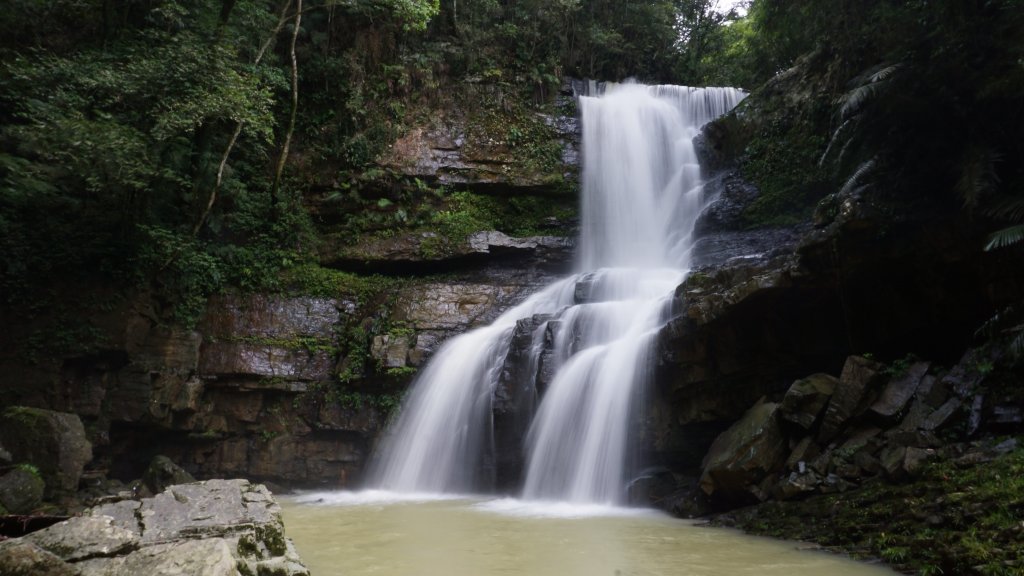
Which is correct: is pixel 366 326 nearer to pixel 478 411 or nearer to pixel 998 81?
pixel 478 411

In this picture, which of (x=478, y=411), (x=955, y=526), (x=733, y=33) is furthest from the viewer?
(x=733, y=33)

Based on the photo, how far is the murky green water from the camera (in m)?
5.37

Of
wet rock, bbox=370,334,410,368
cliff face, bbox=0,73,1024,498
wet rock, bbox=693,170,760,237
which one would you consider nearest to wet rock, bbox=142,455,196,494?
cliff face, bbox=0,73,1024,498

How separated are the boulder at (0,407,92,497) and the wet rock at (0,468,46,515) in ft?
3.00

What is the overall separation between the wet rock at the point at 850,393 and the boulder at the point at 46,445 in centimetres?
1046

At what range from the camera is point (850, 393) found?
7305 mm

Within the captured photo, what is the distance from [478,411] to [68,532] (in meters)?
7.96

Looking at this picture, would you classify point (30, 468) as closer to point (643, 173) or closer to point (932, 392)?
point (932, 392)

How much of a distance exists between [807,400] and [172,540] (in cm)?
676

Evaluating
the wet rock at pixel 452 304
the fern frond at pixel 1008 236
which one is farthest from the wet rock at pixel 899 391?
the wet rock at pixel 452 304

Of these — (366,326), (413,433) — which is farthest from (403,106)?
(413,433)

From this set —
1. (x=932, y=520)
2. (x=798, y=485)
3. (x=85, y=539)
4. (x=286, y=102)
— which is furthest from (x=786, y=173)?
(x=85, y=539)

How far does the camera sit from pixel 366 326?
13.5 m

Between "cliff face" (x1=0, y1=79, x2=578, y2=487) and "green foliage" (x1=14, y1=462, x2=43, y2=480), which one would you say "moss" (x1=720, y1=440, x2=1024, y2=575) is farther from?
"green foliage" (x1=14, y1=462, x2=43, y2=480)
